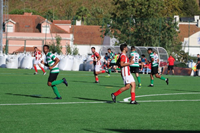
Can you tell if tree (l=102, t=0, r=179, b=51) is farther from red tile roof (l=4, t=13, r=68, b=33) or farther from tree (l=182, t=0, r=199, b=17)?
tree (l=182, t=0, r=199, b=17)

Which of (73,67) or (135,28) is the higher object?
(135,28)

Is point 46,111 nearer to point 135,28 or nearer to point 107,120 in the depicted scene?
point 107,120

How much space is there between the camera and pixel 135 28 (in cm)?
5031

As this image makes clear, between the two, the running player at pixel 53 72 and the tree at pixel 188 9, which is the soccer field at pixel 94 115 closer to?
the running player at pixel 53 72

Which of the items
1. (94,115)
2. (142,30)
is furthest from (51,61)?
(142,30)

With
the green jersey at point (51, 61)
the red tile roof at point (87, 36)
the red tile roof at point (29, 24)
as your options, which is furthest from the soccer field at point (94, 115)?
the red tile roof at point (87, 36)

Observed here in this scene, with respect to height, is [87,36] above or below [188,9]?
below

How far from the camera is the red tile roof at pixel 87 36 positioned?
83438 mm

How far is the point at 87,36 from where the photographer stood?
87375mm

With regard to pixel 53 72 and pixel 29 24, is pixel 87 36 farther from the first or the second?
pixel 53 72

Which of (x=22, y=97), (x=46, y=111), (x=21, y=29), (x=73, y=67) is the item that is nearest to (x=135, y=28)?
(x=73, y=67)

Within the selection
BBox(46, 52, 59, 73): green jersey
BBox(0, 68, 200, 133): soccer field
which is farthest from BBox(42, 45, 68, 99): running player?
BBox(0, 68, 200, 133): soccer field

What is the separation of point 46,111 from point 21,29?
6520cm

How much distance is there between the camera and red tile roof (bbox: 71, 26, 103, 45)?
274ft
